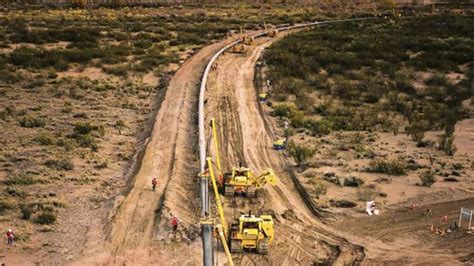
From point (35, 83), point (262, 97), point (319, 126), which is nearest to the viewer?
point (319, 126)

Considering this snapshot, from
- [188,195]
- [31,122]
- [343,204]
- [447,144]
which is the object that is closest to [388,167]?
[343,204]

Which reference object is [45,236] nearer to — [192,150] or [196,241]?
[196,241]

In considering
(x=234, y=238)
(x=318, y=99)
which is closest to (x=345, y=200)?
(x=234, y=238)

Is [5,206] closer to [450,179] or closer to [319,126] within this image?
[319,126]

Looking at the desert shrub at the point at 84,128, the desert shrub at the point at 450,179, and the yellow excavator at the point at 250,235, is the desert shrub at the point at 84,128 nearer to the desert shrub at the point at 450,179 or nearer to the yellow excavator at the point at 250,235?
the yellow excavator at the point at 250,235

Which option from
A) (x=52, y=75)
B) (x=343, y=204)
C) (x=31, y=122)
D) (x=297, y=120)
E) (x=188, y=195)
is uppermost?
(x=52, y=75)
